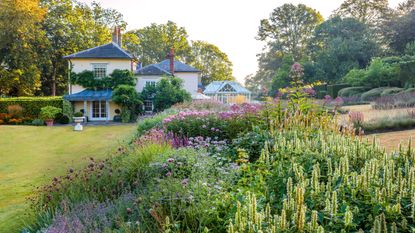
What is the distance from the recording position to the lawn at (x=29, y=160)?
6.31 m

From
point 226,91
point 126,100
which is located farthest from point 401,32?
point 126,100

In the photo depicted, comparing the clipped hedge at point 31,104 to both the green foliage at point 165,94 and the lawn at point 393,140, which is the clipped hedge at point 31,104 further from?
the lawn at point 393,140

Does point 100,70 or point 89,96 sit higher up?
point 100,70

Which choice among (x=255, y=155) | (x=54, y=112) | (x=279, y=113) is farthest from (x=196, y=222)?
(x=54, y=112)

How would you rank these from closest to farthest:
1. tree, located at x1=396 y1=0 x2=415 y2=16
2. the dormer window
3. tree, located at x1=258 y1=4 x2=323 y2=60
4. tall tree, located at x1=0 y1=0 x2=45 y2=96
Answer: the dormer window
tall tree, located at x1=0 y1=0 x2=45 y2=96
tree, located at x1=396 y1=0 x2=415 y2=16
tree, located at x1=258 y1=4 x2=323 y2=60

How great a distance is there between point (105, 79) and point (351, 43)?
86.4 feet

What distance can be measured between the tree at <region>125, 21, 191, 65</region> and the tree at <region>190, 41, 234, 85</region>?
7.95 feet

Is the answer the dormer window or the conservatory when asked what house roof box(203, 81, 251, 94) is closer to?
the conservatory

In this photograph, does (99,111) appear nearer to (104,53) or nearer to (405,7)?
(104,53)

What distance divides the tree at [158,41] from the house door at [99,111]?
25806 mm

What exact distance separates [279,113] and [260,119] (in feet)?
1.70

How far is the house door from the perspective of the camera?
2819 centimetres

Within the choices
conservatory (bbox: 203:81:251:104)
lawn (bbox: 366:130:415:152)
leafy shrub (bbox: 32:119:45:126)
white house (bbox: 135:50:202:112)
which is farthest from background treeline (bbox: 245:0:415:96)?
leafy shrub (bbox: 32:119:45:126)

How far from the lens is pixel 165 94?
2648 cm
